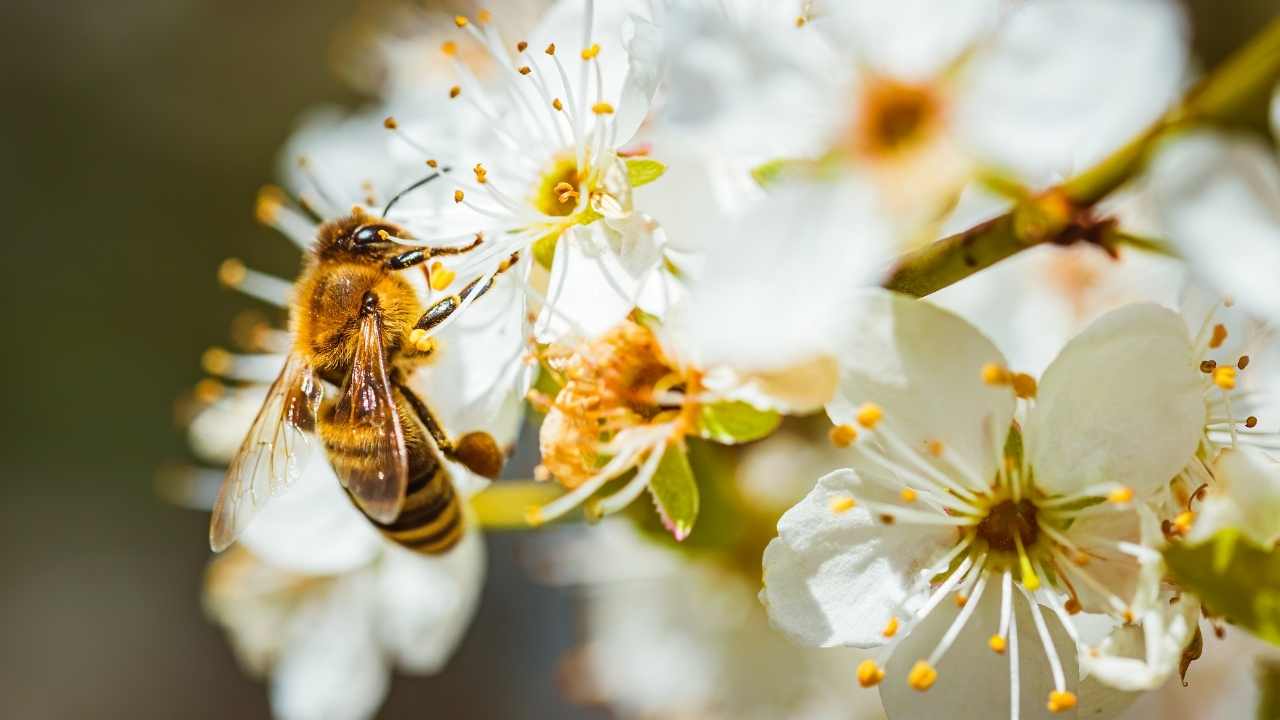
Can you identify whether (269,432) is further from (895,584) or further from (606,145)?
(895,584)

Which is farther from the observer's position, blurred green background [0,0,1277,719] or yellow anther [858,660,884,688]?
blurred green background [0,0,1277,719]

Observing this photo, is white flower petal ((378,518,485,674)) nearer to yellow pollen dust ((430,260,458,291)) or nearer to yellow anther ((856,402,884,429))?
yellow pollen dust ((430,260,458,291))

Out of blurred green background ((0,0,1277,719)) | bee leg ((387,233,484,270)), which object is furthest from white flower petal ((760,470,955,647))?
blurred green background ((0,0,1277,719))

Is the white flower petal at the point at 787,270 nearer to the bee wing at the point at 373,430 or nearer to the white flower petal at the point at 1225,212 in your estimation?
the white flower petal at the point at 1225,212

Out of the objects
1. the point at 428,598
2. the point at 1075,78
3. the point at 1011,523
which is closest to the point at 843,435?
the point at 1011,523

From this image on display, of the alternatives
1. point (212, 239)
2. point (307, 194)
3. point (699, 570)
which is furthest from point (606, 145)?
point (212, 239)

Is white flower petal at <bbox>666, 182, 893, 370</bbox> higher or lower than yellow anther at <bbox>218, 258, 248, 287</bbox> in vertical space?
higher

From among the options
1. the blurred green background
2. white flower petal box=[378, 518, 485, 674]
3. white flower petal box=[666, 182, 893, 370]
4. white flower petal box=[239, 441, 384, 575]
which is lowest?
the blurred green background
